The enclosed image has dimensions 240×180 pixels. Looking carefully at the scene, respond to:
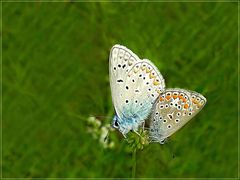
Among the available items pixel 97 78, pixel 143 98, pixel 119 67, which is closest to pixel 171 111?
pixel 143 98

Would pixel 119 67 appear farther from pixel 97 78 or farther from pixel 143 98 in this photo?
pixel 97 78

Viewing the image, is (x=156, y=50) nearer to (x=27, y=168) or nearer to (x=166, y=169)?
(x=166, y=169)

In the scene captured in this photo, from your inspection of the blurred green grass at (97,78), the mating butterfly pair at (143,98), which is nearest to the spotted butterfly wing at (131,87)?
the mating butterfly pair at (143,98)

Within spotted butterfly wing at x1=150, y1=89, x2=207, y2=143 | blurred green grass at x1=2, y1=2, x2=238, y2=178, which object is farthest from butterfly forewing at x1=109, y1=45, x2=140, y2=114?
blurred green grass at x1=2, y1=2, x2=238, y2=178

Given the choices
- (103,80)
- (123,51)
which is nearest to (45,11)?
(103,80)

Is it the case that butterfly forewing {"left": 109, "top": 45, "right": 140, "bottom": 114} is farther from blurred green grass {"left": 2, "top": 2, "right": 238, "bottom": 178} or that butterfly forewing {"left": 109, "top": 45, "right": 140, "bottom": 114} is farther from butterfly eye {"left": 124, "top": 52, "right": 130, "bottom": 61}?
blurred green grass {"left": 2, "top": 2, "right": 238, "bottom": 178}

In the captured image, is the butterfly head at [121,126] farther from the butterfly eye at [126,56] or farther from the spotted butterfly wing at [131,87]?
the butterfly eye at [126,56]
